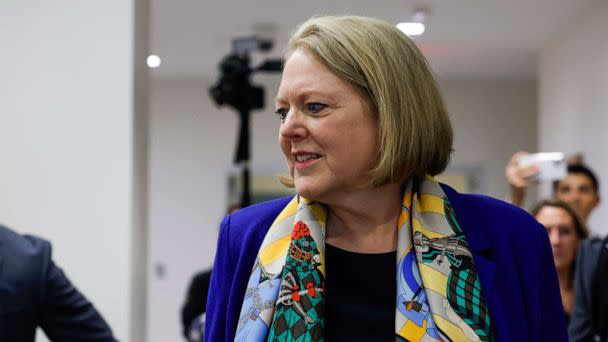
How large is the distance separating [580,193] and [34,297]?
3.32 meters

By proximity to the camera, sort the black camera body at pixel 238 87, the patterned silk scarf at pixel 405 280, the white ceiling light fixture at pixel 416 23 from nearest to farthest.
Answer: the patterned silk scarf at pixel 405 280
the black camera body at pixel 238 87
the white ceiling light fixture at pixel 416 23

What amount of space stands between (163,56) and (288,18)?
5.69ft

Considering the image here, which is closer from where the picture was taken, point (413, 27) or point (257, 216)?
point (257, 216)

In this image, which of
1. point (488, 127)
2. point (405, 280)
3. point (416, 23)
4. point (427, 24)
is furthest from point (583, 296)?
point (488, 127)

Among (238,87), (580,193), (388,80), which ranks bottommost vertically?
(580,193)

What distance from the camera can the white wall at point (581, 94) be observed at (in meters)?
5.54

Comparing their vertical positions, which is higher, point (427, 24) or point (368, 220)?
point (427, 24)

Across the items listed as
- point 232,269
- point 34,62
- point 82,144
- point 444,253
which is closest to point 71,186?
point 82,144

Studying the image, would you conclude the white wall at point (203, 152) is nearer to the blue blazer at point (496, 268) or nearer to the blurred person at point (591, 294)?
the blurred person at point (591, 294)

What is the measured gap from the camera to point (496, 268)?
50.2 inches

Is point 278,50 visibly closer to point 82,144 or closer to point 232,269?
point 82,144

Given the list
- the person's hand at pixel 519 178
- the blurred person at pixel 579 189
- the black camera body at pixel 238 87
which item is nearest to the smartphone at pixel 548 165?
the person's hand at pixel 519 178

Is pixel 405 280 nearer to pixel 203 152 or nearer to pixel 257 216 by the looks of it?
pixel 257 216

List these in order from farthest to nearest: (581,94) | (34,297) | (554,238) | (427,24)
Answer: (427,24), (581,94), (554,238), (34,297)
